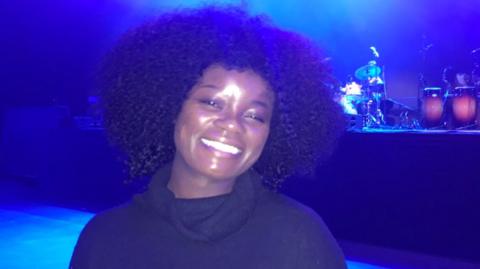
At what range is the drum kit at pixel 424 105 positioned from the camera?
4.97 metres

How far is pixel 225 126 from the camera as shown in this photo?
1.38 metres

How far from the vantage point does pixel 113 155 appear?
5.94 m

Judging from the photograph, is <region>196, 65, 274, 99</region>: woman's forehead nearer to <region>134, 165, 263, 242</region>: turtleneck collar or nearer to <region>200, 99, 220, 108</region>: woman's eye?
<region>200, 99, 220, 108</region>: woman's eye

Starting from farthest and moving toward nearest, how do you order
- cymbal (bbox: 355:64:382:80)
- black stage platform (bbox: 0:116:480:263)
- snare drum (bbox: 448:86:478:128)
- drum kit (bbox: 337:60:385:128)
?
cymbal (bbox: 355:64:382:80), drum kit (bbox: 337:60:385:128), snare drum (bbox: 448:86:478:128), black stage platform (bbox: 0:116:480:263)

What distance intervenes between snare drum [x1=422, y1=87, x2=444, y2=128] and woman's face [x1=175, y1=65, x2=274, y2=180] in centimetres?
420

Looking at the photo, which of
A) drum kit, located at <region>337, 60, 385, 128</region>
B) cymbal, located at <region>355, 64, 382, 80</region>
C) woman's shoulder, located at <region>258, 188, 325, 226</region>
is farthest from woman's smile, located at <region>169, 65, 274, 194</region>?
cymbal, located at <region>355, 64, 382, 80</region>

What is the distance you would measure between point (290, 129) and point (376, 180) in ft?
9.46

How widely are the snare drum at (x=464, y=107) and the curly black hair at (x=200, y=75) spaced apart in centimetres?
367

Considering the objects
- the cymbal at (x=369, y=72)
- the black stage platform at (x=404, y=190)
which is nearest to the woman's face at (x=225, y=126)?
the black stage platform at (x=404, y=190)

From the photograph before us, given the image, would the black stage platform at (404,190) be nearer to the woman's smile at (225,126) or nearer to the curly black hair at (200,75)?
the curly black hair at (200,75)

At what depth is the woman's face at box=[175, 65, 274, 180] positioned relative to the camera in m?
1.39

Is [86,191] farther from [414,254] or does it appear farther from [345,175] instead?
[414,254]

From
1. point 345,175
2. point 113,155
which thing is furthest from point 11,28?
point 345,175

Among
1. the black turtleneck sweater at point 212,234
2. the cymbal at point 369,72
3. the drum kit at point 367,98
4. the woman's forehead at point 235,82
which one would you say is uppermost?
the cymbal at point 369,72
